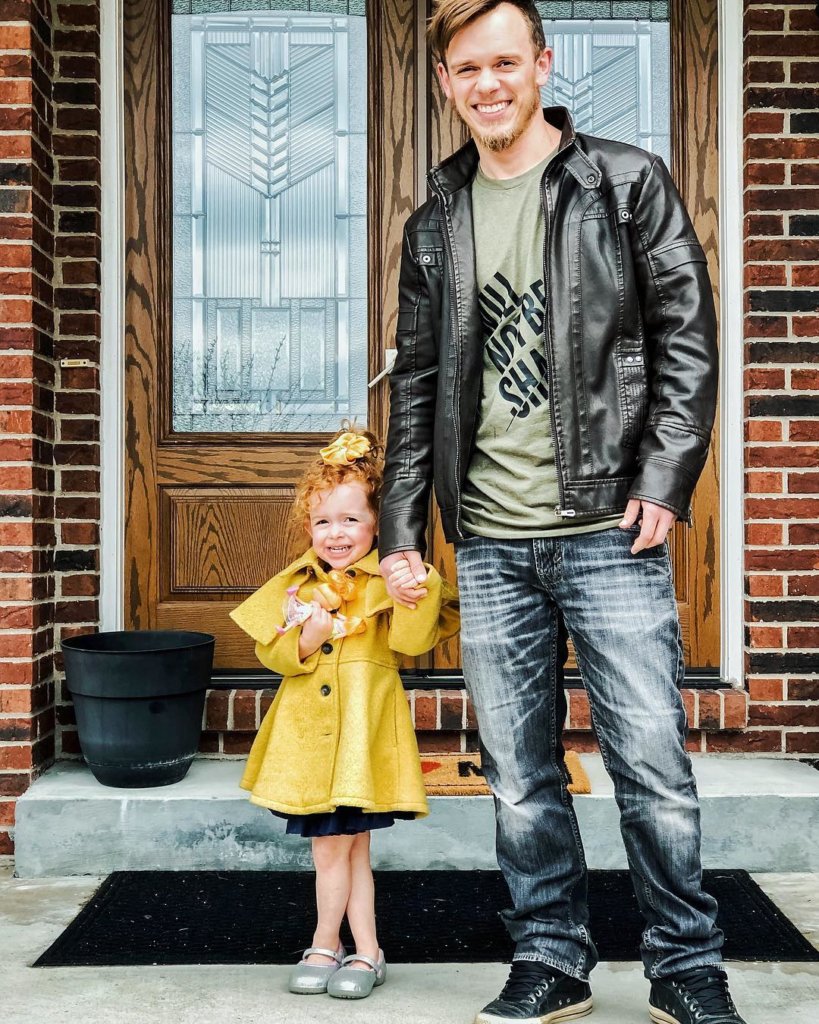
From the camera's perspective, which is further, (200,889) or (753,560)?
(753,560)

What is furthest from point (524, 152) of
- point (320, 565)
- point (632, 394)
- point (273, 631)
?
point (273, 631)

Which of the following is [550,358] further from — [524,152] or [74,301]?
[74,301]

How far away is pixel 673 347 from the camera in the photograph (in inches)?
80.4

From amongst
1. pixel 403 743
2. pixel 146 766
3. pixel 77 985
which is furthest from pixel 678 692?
pixel 146 766

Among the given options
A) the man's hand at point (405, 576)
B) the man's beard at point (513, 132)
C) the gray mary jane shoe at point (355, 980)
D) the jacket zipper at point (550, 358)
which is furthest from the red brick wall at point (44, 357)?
the jacket zipper at point (550, 358)

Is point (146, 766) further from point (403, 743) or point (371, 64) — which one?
point (371, 64)

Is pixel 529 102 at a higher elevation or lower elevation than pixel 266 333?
higher

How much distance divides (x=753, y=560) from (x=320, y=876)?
1763mm

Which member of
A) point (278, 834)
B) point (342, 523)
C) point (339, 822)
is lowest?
point (278, 834)

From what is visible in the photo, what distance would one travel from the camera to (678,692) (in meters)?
2.06

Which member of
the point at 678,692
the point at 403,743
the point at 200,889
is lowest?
the point at 200,889

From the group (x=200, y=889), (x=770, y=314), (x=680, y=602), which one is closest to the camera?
(x=200, y=889)

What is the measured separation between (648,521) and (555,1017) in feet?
3.28

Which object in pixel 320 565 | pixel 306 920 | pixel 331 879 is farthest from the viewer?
pixel 306 920
